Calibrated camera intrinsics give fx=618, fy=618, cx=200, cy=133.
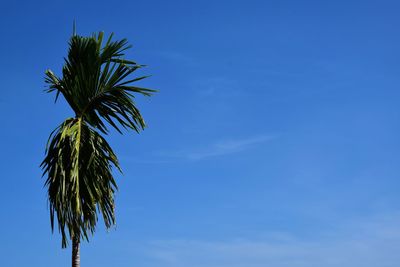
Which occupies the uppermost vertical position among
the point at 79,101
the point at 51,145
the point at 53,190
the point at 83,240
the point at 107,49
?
the point at 107,49

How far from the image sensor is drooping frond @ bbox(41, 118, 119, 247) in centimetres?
1388

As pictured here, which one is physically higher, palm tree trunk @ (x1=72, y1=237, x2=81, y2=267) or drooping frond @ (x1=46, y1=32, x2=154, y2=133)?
drooping frond @ (x1=46, y1=32, x2=154, y2=133)

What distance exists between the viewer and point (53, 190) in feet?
46.3

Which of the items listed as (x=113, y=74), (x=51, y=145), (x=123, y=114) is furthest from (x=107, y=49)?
(x=51, y=145)

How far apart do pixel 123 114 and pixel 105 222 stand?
2.63 metres

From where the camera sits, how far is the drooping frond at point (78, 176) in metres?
13.9

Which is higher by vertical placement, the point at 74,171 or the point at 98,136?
the point at 98,136

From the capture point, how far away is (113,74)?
1494 centimetres

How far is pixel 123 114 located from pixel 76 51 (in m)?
1.93

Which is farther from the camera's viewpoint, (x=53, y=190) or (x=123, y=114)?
(x=123, y=114)

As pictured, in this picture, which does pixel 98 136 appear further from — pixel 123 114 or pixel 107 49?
pixel 107 49

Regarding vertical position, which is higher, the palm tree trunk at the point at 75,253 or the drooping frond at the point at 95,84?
the drooping frond at the point at 95,84

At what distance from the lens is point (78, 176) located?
46.2 feet

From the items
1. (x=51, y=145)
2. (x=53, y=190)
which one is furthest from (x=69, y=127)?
(x=53, y=190)
